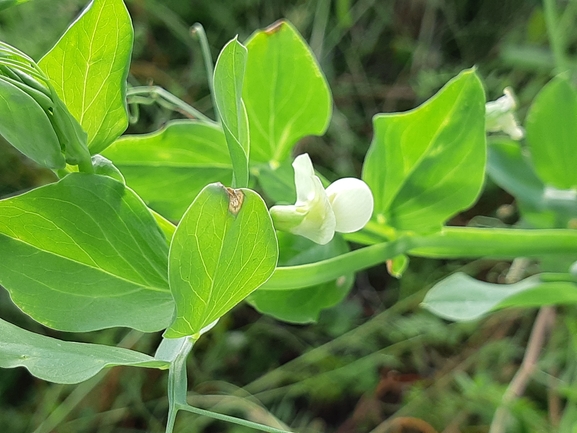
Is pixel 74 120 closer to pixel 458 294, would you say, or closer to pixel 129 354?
pixel 129 354

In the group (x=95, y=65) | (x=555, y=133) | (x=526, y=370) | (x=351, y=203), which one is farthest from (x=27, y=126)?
(x=526, y=370)

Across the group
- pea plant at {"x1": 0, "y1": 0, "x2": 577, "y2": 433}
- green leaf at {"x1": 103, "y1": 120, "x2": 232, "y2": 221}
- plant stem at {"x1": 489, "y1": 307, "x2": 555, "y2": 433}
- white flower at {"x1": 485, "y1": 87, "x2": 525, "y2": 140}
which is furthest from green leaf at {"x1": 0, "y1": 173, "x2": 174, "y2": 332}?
plant stem at {"x1": 489, "y1": 307, "x2": 555, "y2": 433}

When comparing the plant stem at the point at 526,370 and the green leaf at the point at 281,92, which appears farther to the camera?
the plant stem at the point at 526,370

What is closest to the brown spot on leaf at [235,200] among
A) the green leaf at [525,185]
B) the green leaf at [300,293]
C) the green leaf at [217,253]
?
the green leaf at [217,253]

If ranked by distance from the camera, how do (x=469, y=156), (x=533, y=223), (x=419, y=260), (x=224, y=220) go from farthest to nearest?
(x=419, y=260)
(x=533, y=223)
(x=469, y=156)
(x=224, y=220)

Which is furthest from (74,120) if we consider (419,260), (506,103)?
(419,260)

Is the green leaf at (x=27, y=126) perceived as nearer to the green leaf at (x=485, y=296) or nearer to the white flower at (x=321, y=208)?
the white flower at (x=321, y=208)
